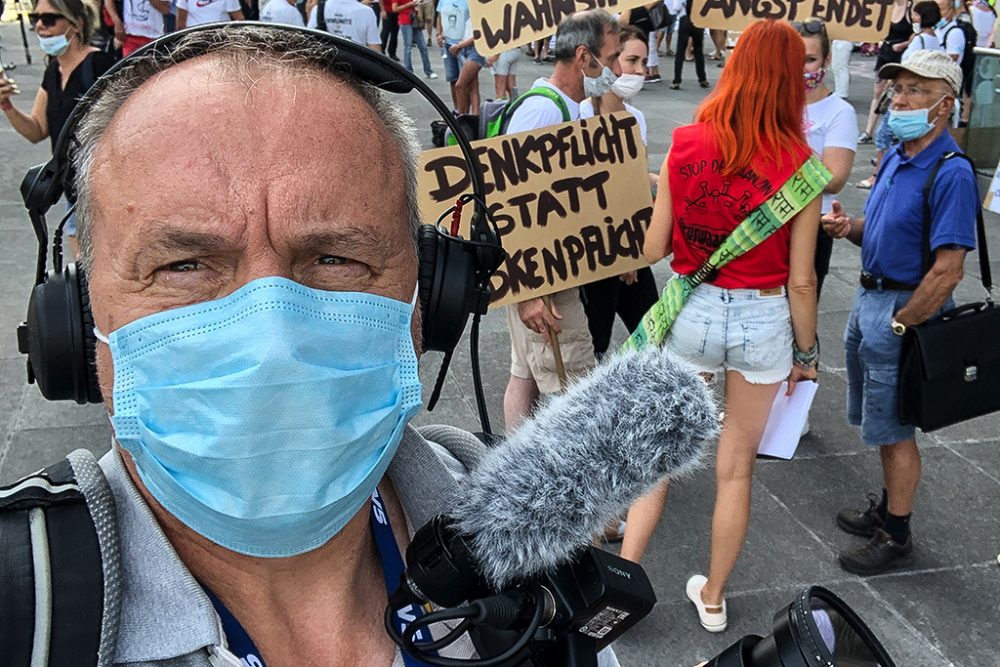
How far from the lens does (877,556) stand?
4.21 metres

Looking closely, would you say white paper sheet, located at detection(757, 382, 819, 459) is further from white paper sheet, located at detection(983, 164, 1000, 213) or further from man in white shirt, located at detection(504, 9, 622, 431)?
white paper sheet, located at detection(983, 164, 1000, 213)

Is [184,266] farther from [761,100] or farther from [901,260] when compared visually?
[901,260]

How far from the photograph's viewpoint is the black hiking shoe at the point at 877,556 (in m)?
4.20

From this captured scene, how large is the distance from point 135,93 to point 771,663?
3.57 feet

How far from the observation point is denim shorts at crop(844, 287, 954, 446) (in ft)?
13.4

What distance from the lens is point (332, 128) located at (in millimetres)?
1289

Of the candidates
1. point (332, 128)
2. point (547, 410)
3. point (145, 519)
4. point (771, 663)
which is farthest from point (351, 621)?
point (332, 128)

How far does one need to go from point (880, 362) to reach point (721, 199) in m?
1.18

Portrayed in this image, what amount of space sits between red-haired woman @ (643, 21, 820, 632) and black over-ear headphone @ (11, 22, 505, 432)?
2104 mm

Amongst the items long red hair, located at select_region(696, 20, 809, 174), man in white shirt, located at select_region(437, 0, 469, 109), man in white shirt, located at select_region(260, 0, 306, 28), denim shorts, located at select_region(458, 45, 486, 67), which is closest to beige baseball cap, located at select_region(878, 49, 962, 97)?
long red hair, located at select_region(696, 20, 809, 174)

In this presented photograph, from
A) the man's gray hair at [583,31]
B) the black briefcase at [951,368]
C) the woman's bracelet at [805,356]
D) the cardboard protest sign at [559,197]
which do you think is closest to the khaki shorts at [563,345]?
the cardboard protest sign at [559,197]

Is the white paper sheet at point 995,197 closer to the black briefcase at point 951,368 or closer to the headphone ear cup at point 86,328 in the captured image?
the black briefcase at point 951,368

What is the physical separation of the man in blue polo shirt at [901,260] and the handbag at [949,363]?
0.18 ft

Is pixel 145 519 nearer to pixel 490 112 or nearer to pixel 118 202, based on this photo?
pixel 118 202
